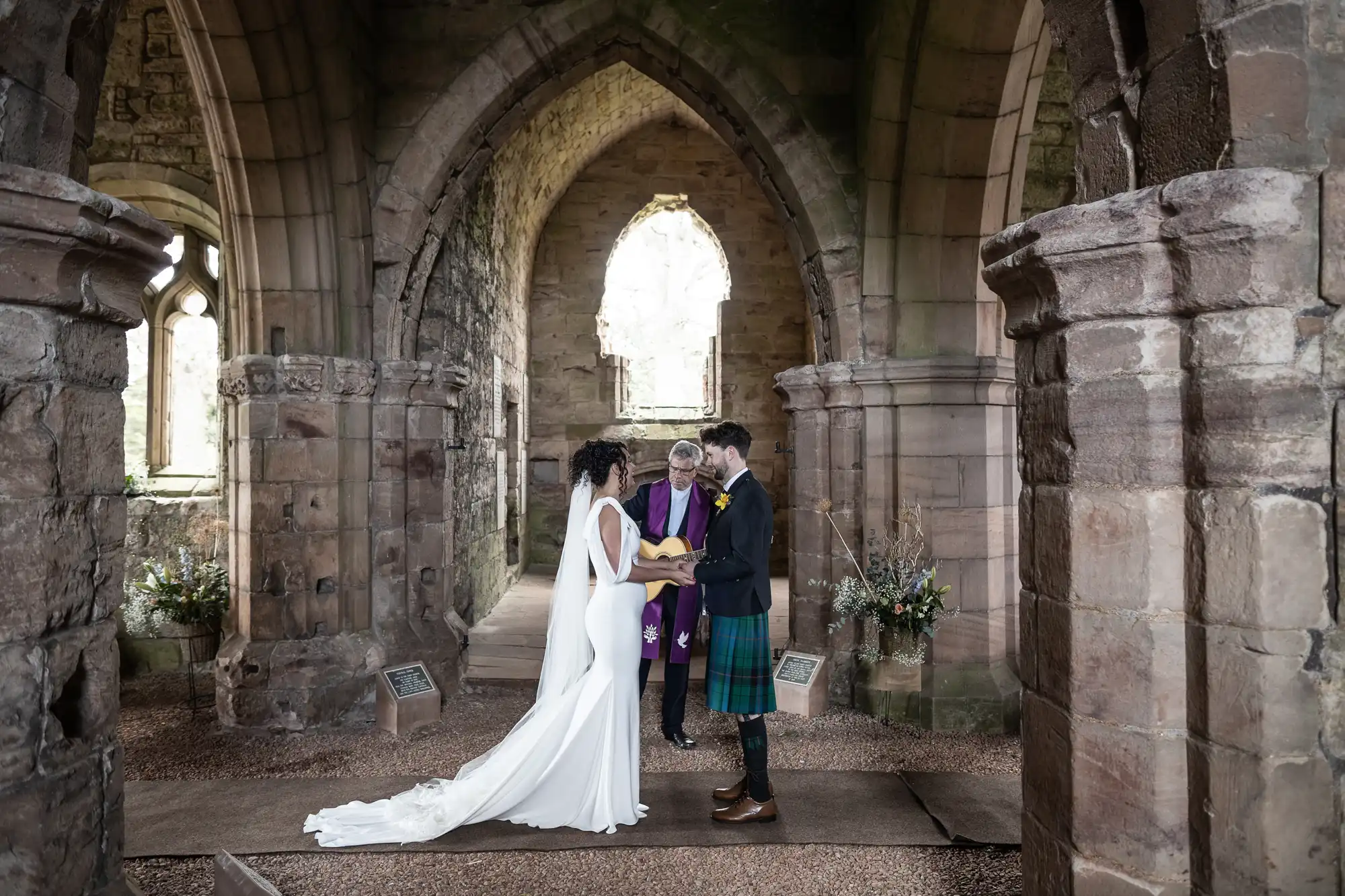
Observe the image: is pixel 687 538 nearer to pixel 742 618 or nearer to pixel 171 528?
pixel 742 618

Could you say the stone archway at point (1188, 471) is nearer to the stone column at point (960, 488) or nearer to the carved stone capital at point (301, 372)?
the stone column at point (960, 488)

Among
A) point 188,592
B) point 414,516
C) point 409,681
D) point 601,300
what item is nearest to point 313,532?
point 414,516

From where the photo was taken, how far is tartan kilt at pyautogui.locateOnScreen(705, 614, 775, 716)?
12.0ft

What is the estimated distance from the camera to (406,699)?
548 centimetres

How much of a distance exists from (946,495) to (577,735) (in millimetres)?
3086

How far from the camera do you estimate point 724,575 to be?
12.0ft

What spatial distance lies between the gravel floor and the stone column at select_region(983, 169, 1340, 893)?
4.18 ft

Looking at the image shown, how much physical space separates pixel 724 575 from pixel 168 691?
16.9 feet

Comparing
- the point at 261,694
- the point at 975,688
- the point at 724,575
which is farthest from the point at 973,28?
the point at 261,694

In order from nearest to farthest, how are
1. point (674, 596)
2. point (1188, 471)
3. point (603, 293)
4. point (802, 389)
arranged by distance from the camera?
1. point (1188, 471)
2. point (674, 596)
3. point (802, 389)
4. point (603, 293)

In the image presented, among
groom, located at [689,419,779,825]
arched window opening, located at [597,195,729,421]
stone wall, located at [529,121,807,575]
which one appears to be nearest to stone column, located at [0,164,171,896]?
groom, located at [689,419,779,825]

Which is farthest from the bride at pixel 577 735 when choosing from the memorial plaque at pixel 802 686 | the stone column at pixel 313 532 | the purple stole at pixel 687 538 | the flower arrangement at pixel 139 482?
the flower arrangement at pixel 139 482

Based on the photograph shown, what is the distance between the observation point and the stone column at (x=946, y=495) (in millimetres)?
5605

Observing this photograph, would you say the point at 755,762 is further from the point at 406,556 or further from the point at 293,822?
the point at 406,556
